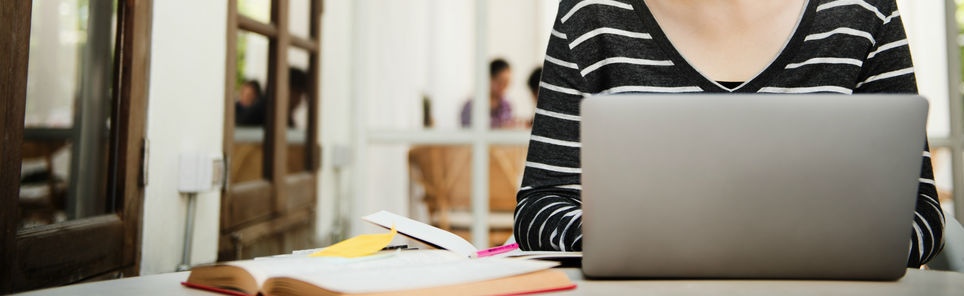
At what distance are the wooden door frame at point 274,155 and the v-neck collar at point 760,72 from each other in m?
1.16

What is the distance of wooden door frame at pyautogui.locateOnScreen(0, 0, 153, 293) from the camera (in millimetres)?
954

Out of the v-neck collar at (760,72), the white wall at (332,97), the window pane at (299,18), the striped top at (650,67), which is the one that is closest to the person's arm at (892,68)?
the striped top at (650,67)

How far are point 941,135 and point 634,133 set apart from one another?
2348 millimetres

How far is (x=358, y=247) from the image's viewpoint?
74 centimetres

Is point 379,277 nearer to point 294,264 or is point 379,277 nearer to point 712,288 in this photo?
point 294,264

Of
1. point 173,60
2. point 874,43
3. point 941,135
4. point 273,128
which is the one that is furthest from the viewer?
point 941,135

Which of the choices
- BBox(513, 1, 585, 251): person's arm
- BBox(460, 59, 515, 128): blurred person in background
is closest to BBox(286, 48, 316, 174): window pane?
BBox(460, 59, 515, 128): blurred person in background

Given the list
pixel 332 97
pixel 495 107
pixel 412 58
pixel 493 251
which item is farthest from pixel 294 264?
pixel 412 58

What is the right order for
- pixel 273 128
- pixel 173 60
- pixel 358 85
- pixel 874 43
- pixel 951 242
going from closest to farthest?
pixel 951 242 < pixel 874 43 < pixel 173 60 < pixel 273 128 < pixel 358 85

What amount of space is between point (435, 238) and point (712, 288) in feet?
1.08

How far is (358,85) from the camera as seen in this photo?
259cm

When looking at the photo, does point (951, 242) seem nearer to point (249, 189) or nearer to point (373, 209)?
point (249, 189)

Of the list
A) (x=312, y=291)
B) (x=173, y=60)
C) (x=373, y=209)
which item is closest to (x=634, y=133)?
(x=312, y=291)

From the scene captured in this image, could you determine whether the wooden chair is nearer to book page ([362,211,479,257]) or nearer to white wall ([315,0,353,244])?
white wall ([315,0,353,244])
